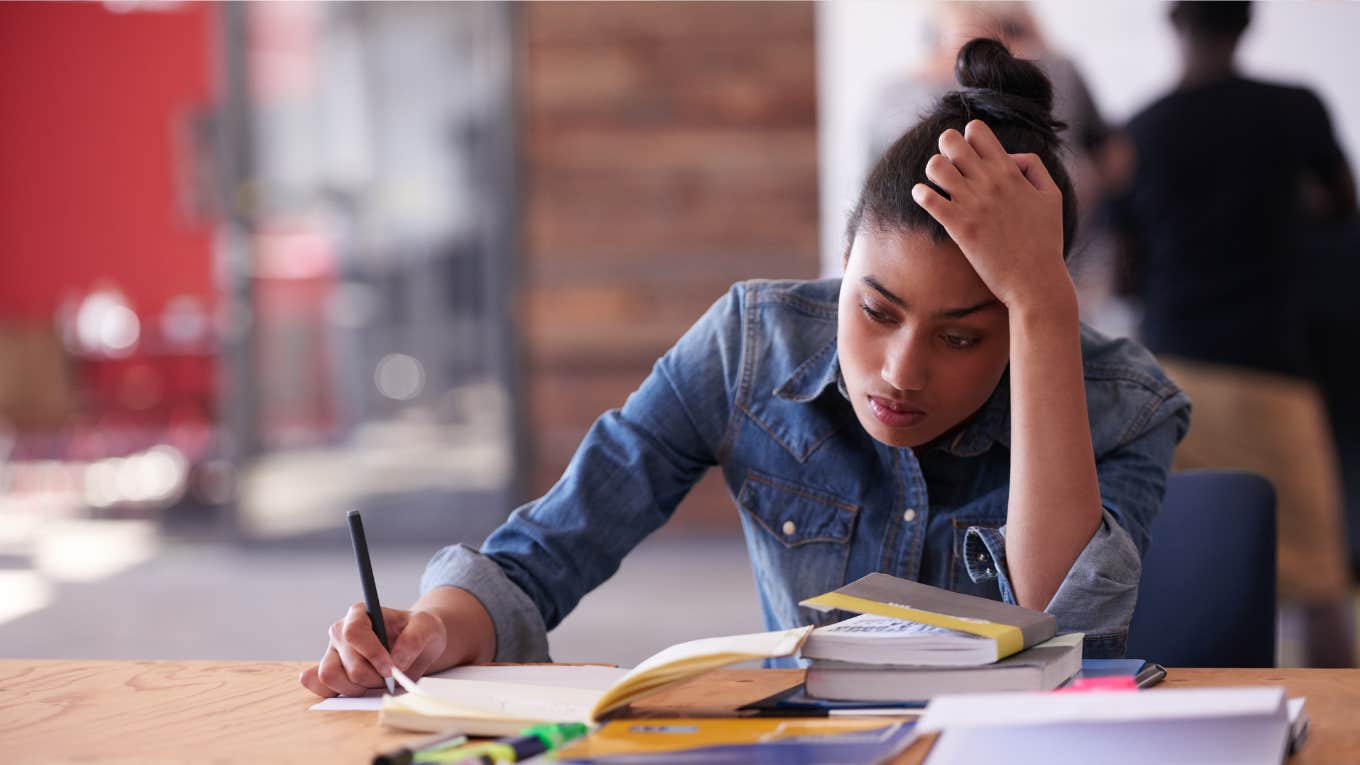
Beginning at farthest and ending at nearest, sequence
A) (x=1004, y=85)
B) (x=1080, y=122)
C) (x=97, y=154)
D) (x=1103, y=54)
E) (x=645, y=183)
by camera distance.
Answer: (x=97, y=154) → (x=645, y=183) → (x=1103, y=54) → (x=1080, y=122) → (x=1004, y=85)

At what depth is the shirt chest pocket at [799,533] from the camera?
45.6 inches

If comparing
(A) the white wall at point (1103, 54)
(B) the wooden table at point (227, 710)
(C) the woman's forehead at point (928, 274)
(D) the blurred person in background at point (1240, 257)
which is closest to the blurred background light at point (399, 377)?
(A) the white wall at point (1103, 54)

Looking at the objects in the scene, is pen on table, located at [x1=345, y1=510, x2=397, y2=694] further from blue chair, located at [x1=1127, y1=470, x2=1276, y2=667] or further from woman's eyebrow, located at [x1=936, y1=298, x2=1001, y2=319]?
blue chair, located at [x1=1127, y1=470, x2=1276, y2=667]

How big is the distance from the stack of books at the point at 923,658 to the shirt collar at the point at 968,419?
0.34m

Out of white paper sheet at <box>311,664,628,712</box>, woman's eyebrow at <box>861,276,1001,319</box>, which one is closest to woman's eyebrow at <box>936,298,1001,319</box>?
woman's eyebrow at <box>861,276,1001,319</box>

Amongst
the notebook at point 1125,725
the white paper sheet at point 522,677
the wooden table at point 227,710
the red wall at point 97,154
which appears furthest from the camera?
the red wall at point 97,154

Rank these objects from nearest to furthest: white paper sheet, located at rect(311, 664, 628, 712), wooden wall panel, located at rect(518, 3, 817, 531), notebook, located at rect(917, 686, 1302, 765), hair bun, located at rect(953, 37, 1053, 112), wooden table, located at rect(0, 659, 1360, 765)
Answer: notebook, located at rect(917, 686, 1302, 765) < wooden table, located at rect(0, 659, 1360, 765) < white paper sheet, located at rect(311, 664, 628, 712) < hair bun, located at rect(953, 37, 1053, 112) < wooden wall panel, located at rect(518, 3, 817, 531)

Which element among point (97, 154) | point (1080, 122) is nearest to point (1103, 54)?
point (1080, 122)

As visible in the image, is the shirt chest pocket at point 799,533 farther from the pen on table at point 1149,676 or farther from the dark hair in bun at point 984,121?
the pen on table at point 1149,676

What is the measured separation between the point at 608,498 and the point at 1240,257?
1.82 metres

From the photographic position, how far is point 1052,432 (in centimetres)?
100

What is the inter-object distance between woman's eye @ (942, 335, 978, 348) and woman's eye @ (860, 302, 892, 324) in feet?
0.15

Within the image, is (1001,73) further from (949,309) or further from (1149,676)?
(1149,676)

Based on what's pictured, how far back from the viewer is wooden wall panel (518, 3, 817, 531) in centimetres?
447
